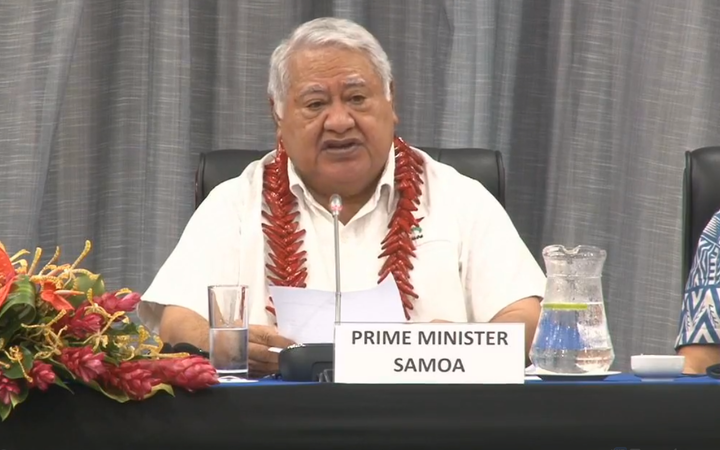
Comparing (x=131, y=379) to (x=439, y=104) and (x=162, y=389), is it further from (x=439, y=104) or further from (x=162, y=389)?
(x=439, y=104)

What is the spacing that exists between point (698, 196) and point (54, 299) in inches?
53.4

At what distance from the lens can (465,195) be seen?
95.6 inches

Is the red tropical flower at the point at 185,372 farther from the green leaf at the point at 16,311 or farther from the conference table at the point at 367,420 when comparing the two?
the green leaf at the point at 16,311

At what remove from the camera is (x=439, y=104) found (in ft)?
10.5

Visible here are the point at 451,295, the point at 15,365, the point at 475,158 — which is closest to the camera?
the point at 15,365

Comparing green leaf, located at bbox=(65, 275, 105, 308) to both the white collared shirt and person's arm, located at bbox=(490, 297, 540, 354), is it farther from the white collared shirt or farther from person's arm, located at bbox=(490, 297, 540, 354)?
person's arm, located at bbox=(490, 297, 540, 354)

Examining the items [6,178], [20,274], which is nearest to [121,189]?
[6,178]

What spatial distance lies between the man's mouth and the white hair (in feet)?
0.42

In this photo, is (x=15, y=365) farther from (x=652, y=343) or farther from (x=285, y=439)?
(x=652, y=343)

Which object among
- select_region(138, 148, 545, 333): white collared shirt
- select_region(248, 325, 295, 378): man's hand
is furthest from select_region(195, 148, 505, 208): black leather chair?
select_region(248, 325, 295, 378): man's hand

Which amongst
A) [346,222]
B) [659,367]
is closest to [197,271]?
[346,222]

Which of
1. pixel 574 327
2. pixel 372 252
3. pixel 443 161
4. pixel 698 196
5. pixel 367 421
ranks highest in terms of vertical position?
pixel 443 161

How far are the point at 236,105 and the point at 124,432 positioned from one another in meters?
2.01

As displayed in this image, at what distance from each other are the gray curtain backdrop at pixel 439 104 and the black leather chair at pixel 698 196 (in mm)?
979
